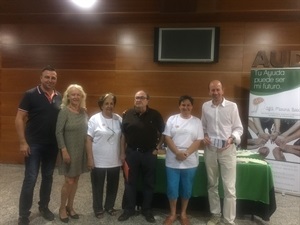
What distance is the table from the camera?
8.22 ft

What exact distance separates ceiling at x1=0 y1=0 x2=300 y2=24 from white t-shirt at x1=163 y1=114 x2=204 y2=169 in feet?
6.99

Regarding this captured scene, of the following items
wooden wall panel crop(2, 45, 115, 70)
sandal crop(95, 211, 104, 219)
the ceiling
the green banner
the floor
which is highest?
the ceiling

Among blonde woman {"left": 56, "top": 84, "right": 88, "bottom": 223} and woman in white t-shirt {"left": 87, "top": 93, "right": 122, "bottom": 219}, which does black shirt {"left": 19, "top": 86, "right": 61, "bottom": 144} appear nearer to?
blonde woman {"left": 56, "top": 84, "right": 88, "bottom": 223}

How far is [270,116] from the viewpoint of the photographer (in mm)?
3508

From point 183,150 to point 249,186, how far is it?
0.78m

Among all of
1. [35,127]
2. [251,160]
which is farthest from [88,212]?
[251,160]

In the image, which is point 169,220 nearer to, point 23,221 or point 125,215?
point 125,215

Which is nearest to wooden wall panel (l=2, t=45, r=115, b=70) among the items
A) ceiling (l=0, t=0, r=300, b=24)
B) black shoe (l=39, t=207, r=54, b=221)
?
ceiling (l=0, t=0, r=300, b=24)

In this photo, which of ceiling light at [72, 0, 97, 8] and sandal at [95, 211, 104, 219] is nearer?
sandal at [95, 211, 104, 219]

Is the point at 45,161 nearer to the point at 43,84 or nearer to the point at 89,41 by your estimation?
the point at 43,84

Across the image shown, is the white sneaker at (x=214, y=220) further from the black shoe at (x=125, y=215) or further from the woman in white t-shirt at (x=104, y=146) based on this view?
the woman in white t-shirt at (x=104, y=146)

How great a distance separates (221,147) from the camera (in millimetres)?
2402

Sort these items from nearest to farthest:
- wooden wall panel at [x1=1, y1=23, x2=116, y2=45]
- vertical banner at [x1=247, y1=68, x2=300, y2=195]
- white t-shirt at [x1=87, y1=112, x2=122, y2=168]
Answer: white t-shirt at [x1=87, y1=112, x2=122, y2=168] → vertical banner at [x1=247, y1=68, x2=300, y2=195] → wooden wall panel at [x1=1, y1=23, x2=116, y2=45]

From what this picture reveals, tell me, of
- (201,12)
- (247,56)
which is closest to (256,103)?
(247,56)
